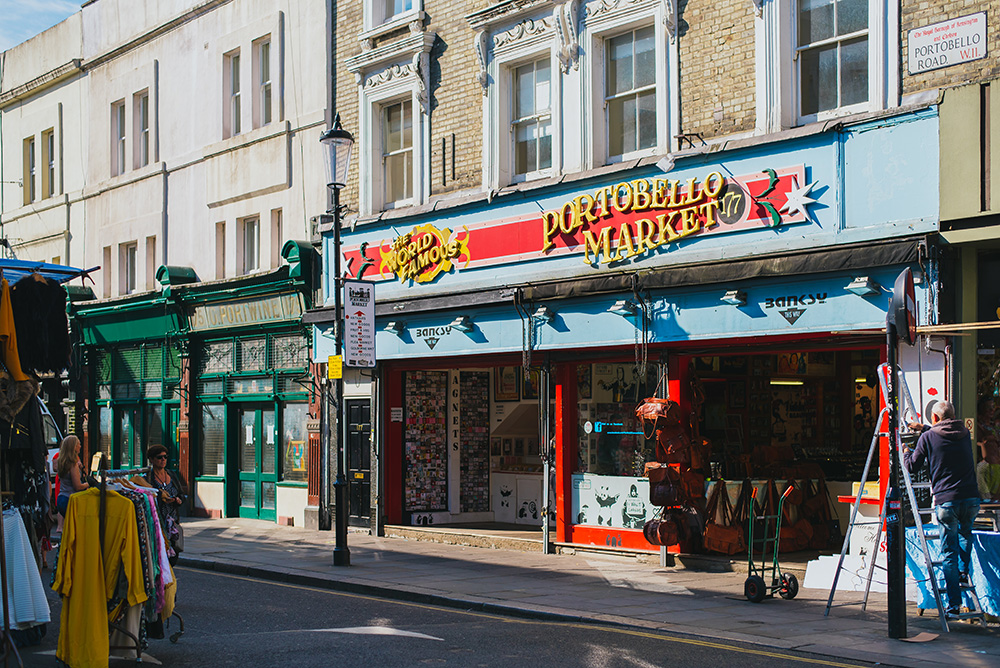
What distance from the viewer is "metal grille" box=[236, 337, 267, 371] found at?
22141 mm

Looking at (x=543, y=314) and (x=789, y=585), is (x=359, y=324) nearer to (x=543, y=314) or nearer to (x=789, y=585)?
(x=543, y=314)

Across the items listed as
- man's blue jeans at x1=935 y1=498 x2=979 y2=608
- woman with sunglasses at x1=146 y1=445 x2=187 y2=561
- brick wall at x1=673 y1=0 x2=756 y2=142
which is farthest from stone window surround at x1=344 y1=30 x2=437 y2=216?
man's blue jeans at x1=935 y1=498 x2=979 y2=608

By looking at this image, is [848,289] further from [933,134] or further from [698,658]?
[698,658]

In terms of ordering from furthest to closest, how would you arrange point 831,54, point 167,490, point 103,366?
point 103,366 → point 831,54 → point 167,490

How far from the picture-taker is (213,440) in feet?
76.9

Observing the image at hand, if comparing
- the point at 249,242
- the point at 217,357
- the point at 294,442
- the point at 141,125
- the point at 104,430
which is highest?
the point at 141,125

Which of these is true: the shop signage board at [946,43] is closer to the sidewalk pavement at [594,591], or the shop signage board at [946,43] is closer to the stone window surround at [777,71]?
the stone window surround at [777,71]

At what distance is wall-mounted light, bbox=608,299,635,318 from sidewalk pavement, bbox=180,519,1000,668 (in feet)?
10.9

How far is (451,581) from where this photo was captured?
13.7 meters

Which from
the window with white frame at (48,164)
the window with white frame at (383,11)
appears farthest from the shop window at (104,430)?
the window with white frame at (383,11)

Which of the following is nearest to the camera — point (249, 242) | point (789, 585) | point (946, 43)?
point (789, 585)

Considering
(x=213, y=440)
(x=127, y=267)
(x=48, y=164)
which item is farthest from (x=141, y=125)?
(x=213, y=440)

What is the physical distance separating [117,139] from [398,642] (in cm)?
1994

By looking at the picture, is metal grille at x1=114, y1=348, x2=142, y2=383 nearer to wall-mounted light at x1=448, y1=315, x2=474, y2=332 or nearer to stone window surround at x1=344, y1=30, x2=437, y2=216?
stone window surround at x1=344, y1=30, x2=437, y2=216
